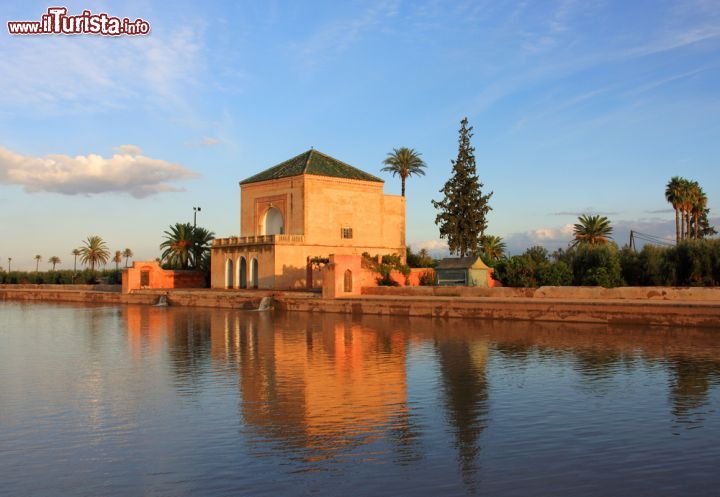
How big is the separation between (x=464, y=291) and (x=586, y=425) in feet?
62.3

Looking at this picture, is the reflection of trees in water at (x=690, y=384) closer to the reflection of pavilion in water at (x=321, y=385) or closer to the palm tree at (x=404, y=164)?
the reflection of pavilion in water at (x=321, y=385)

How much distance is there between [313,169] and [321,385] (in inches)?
1183

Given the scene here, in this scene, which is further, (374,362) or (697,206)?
(697,206)

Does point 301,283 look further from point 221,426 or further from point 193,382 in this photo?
point 221,426

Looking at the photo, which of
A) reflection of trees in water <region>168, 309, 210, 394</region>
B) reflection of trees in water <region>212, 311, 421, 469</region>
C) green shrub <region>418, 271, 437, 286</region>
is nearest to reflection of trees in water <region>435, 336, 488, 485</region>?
reflection of trees in water <region>212, 311, 421, 469</region>

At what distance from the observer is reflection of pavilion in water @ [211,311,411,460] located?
27.0ft

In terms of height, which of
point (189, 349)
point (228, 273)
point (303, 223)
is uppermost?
point (303, 223)

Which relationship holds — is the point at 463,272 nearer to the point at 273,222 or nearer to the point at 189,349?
the point at 189,349

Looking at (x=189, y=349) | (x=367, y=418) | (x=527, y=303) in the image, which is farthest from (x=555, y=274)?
(x=367, y=418)

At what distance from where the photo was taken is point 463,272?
2995cm

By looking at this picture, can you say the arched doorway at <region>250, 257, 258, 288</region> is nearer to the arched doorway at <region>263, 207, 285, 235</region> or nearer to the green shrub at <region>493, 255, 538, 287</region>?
the arched doorway at <region>263, 207, 285, 235</region>

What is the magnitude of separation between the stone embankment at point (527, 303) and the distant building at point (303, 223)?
470 cm

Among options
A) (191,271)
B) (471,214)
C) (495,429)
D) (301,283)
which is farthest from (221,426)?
(191,271)

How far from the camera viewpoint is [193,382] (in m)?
11.9
